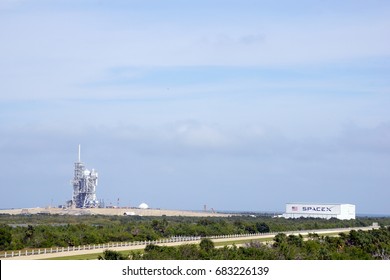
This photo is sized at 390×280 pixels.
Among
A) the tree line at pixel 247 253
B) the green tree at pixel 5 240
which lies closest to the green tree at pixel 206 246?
the tree line at pixel 247 253

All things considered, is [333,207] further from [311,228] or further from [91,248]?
[91,248]

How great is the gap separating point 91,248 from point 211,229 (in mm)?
38901

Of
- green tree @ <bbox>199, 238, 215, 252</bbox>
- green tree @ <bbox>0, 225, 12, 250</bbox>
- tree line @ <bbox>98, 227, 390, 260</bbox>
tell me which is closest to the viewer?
tree line @ <bbox>98, 227, 390, 260</bbox>

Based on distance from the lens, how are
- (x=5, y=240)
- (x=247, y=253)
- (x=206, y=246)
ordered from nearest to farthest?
1. (x=247, y=253)
2. (x=206, y=246)
3. (x=5, y=240)

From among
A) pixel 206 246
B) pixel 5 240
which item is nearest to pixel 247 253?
pixel 206 246

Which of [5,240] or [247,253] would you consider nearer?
[247,253]

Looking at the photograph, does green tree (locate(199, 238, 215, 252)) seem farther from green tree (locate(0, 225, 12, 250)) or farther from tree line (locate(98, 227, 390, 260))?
green tree (locate(0, 225, 12, 250))

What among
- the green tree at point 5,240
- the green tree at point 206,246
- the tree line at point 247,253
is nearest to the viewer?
the tree line at point 247,253

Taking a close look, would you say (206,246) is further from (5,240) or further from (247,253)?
(5,240)

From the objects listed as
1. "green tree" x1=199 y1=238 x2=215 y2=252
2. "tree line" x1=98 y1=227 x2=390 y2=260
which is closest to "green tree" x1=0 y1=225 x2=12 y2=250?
"tree line" x1=98 y1=227 x2=390 y2=260

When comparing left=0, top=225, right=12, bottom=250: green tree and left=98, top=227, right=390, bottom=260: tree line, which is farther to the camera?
left=0, top=225, right=12, bottom=250: green tree

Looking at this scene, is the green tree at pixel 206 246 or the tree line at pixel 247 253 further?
the green tree at pixel 206 246

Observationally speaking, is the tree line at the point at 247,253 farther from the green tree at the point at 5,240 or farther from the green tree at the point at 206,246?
the green tree at the point at 5,240
